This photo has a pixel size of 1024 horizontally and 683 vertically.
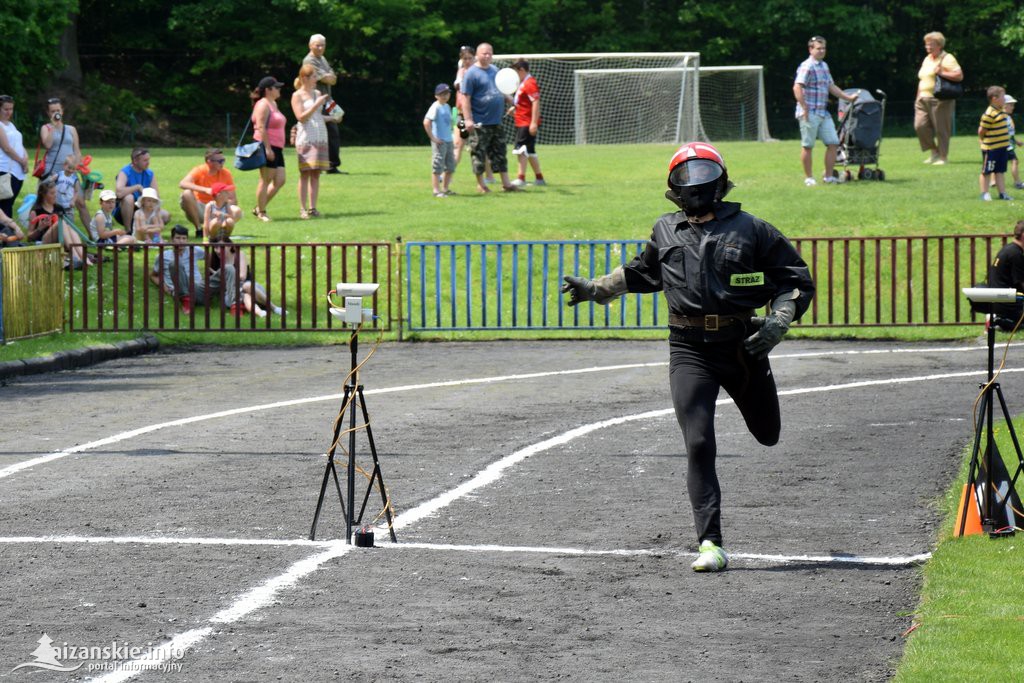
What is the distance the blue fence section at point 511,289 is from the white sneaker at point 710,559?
10.2 meters

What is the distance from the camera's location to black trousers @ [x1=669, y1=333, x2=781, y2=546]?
7.33 meters

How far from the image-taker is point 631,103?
139ft

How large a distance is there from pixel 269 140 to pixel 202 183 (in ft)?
5.48

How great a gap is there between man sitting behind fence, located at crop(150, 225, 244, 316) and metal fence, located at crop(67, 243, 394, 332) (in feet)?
0.08

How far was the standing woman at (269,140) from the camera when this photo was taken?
2166cm

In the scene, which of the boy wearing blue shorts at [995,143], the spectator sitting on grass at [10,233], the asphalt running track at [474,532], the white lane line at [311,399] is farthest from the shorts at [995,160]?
the spectator sitting on grass at [10,233]

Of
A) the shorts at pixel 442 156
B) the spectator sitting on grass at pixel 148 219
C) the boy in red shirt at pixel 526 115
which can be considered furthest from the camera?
the boy in red shirt at pixel 526 115

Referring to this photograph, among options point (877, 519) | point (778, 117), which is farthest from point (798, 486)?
point (778, 117)

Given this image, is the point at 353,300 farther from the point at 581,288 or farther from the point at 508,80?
the point at 508,80

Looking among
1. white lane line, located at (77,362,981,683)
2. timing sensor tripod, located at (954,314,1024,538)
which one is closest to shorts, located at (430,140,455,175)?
white lane line, located at (77,362,981,683)

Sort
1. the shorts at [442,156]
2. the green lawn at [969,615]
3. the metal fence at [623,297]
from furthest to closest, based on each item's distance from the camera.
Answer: the shorts at [442,156], the metal fence at [623,297], the green lawn at [969,615]

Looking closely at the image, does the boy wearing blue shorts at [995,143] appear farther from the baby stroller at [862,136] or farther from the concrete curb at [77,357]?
the concrete curb at [77,357]

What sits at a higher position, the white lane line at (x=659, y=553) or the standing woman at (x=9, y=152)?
the standing woman at (x=9, y=152)

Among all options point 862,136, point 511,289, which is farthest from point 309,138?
point 862,136
